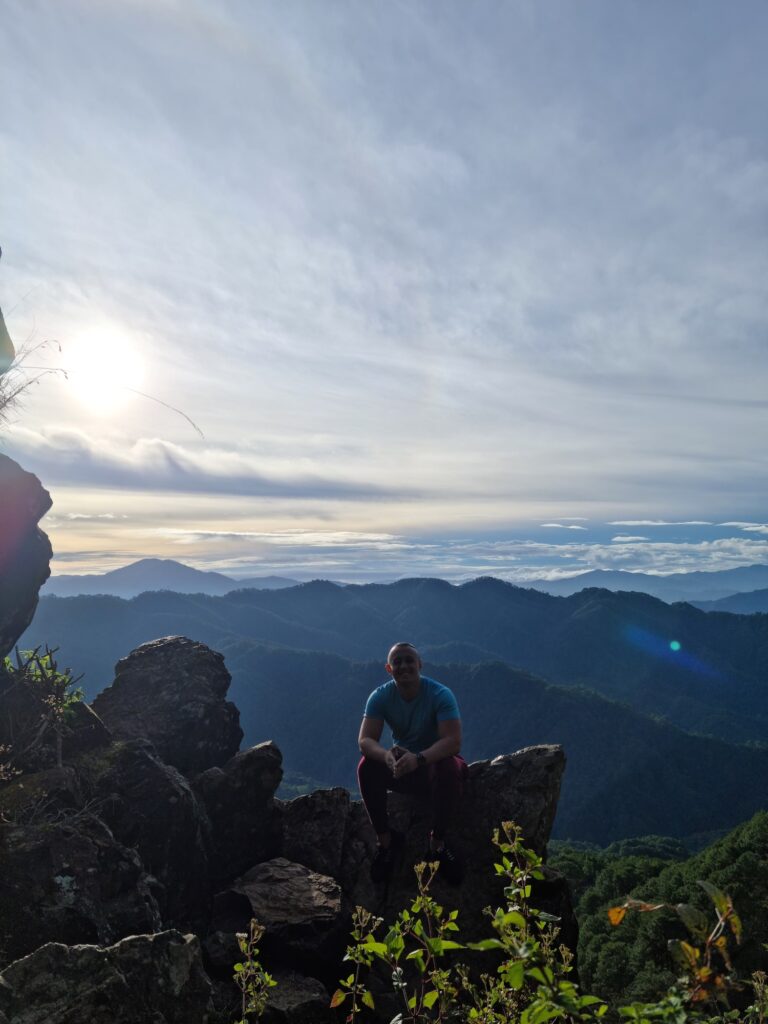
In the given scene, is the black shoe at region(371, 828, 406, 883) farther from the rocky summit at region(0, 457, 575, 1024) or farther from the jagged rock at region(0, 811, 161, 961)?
the jagged rock at region(0, 811, 161, 961)

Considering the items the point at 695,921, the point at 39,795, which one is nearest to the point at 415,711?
the point at 39,795

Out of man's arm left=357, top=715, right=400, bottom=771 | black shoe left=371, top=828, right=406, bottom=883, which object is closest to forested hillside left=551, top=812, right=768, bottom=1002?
black shoe left=371, top=828, right=406, bottom=883

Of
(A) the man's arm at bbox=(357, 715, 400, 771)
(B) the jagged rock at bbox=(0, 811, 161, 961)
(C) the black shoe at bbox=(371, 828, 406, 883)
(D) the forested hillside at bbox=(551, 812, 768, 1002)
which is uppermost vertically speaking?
(A) the man's arm at bbox=(357, 715, 400, 771)

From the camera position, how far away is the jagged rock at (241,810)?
1327 centimetres

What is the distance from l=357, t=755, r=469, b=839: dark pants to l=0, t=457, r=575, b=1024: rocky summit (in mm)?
1245

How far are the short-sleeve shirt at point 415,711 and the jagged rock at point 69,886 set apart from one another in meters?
4.86

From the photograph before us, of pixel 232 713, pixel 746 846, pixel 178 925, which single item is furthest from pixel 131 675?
pixel 746 846

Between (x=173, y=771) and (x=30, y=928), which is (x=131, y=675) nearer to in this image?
(x=173, y=771)

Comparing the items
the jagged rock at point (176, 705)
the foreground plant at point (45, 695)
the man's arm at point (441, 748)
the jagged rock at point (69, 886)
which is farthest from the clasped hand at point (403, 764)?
the jagged rock at point (176, 705)

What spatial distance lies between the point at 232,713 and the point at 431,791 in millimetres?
7411

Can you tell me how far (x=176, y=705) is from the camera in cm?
1655

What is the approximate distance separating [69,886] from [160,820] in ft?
10.3

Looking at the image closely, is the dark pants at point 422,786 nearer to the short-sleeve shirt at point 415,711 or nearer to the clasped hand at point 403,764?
the short-sleeve shirt at point 415,711

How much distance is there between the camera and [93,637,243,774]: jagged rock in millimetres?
15898
